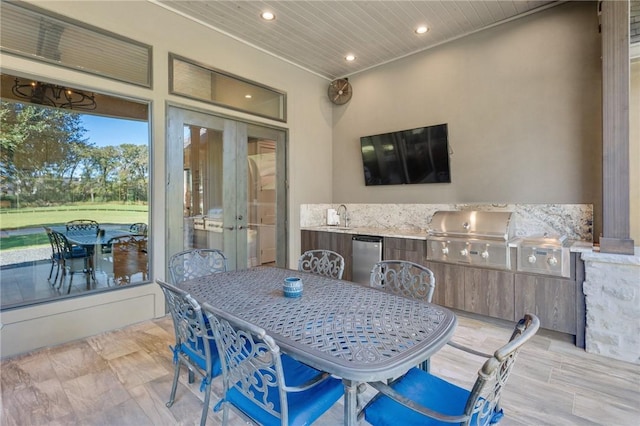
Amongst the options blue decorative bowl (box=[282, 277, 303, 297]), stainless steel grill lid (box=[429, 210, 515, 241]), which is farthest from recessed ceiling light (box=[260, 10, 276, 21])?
blue decorative bowl (box=[282, 277, 303, 297])

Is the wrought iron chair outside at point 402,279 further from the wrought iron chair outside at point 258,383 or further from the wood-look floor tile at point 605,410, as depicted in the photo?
the wood-look floor tile at point 605,410

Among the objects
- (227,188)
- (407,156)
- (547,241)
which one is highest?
(407,156)

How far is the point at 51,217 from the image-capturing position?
9.20ft

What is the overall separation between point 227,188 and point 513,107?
357 centimetres

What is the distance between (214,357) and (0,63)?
2894mm

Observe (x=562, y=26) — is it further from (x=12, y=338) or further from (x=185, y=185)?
(x=12, y=338)

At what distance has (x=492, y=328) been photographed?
123 inches

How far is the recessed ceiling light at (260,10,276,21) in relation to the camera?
341 cm

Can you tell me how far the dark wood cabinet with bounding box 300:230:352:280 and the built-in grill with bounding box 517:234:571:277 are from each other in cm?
202

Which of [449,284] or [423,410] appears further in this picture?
[449,284]

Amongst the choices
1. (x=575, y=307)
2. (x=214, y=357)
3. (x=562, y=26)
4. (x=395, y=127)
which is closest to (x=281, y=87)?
(x=395, y=127)

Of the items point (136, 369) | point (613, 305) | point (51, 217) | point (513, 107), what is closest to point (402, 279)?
point (613, 305)

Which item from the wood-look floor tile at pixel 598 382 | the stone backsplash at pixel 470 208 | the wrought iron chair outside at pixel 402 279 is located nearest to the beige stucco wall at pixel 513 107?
the stone backsplash at pixel 470 208

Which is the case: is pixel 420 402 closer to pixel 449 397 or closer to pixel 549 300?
pixel 449 397
